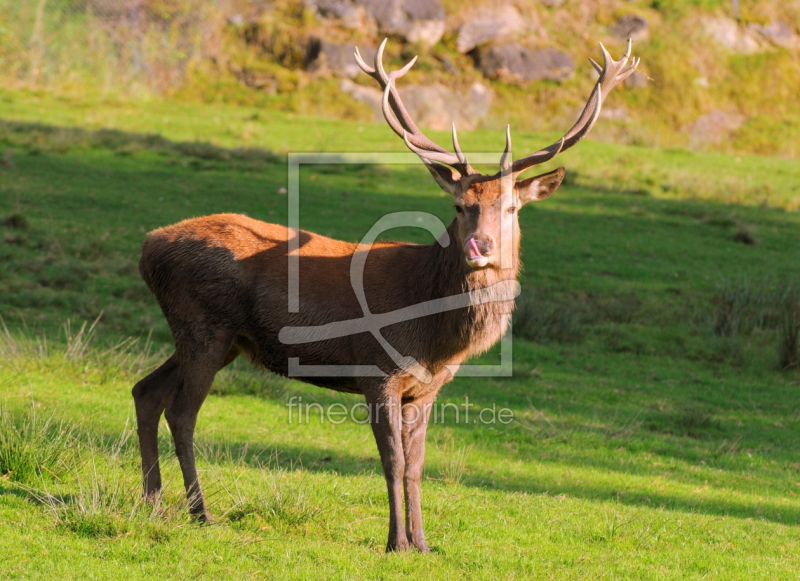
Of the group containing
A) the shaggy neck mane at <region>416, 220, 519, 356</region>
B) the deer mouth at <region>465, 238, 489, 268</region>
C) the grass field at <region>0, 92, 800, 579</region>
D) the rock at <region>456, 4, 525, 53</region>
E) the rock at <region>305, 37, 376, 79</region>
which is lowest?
the grass field at <region>0, 92, 800, 579</region>

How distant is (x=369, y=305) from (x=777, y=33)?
1542 inches

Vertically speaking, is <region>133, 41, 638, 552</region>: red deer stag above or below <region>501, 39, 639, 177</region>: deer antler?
below

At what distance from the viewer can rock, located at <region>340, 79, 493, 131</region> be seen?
105ft

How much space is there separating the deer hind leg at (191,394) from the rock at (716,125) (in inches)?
1251

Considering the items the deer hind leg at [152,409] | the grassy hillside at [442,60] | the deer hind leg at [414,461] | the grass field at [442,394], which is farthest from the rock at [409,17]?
the deer hind leg at [414,461]

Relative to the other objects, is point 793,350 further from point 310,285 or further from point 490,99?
point 490,99

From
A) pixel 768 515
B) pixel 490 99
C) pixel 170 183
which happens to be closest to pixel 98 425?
pixel 768 515

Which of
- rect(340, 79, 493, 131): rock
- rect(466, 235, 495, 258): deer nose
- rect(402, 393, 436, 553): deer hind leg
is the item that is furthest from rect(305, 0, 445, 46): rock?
rect(466, 235, 495, 258): deer nose

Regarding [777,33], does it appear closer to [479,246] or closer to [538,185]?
[538,185]

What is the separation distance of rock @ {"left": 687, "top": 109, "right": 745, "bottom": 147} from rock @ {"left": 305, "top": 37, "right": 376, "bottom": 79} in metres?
13.2

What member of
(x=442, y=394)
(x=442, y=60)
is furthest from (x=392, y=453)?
(x=442, y=60)

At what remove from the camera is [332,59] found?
33.1 m

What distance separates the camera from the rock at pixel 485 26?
35.9 m

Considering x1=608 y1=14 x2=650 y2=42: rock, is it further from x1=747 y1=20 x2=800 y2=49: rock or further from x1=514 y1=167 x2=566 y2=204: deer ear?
x1=514 y1=167 x2=566 y2=204: deer ear
